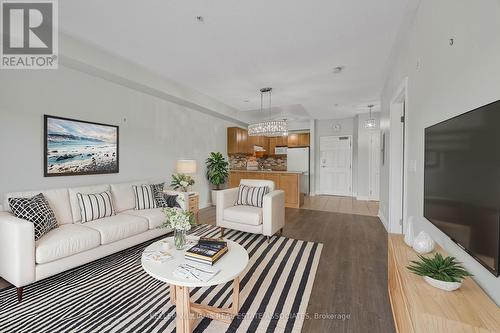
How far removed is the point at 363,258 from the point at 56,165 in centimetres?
413

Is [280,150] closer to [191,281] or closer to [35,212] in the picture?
[35,212]

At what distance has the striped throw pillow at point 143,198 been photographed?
11.0 feet

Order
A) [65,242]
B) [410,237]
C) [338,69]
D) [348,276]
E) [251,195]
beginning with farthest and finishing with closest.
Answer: [251,195], [338,69], [348,276], [65,242], [410,237]

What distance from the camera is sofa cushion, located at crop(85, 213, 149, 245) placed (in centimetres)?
Answer: 251

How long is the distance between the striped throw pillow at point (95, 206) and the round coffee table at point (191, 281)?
53.5 inches

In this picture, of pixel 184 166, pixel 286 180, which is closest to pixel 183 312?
pixel 184 166

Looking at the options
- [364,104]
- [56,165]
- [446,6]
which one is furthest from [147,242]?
[364,104]

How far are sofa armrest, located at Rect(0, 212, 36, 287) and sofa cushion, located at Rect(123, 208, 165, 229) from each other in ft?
3.83

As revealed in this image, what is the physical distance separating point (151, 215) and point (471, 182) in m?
3.24

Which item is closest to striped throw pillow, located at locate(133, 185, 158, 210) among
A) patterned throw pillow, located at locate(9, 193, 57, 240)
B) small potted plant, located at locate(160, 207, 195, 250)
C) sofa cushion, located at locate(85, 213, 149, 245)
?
sofa cushion, located at locate(85, 213, 149, 245)

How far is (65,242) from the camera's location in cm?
216

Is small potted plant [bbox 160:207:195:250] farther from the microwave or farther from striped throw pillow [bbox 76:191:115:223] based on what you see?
the microwave

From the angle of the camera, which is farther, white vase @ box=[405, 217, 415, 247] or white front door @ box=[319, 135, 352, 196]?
white front door @ box=[319, 135, 352, 196]

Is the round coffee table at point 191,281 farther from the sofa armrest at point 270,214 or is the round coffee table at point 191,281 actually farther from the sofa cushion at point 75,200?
the sofa cushion at point 75,200
